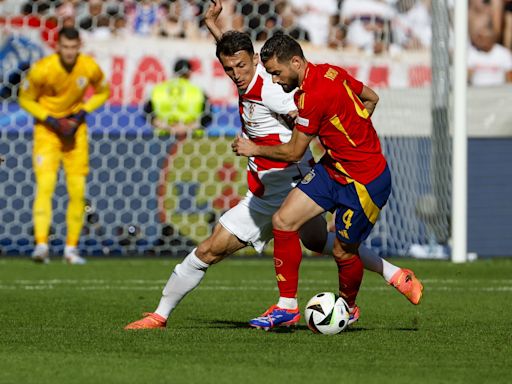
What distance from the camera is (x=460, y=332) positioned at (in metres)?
6.45

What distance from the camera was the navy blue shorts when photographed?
6.48 m

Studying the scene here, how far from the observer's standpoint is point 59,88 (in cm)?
1193

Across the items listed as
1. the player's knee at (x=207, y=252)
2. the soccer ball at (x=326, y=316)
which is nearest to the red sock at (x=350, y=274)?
the soccer ball at (x=326, y=316)

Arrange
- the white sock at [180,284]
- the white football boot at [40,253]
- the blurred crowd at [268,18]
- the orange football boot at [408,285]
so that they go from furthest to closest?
the blurred crowd at [268,18]
the white football boot at [40,253]
the orange football boot at [408,285]
the white sock at [180,284]

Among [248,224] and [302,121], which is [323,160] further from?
[248,224]

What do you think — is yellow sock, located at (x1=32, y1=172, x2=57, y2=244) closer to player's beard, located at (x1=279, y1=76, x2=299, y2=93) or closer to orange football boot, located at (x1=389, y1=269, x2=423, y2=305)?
orange football boot, located at (x1=389, y1=269, x2=423, y2=305)

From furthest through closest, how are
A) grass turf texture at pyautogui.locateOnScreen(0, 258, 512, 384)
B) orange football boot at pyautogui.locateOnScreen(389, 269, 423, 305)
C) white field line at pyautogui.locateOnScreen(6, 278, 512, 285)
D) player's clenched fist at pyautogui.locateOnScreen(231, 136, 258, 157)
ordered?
white field line at pyautogui.locateOnScreen(6, 278, 512, 285)
orange football boot at pyautogui.locateOnScreen(389, 269, 423, 305)
player's clenched fist at pyautogui.locateOnScreen(231, 136, 258, 157)
grass turf texture at pyautogui.locateOnScreen(0, 258, 512, 384)

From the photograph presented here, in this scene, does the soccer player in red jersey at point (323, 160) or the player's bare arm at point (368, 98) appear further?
the player's bare arm at point (368, 98)

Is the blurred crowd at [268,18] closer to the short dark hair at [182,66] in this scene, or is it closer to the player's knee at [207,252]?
the short dark hair at [182,66]

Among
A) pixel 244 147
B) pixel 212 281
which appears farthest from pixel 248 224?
pixel 212 281

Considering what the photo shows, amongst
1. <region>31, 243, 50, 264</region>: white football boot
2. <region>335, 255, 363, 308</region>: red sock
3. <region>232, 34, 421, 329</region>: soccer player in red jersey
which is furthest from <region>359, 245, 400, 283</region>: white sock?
<region>31, 243, 50, 264</region>: white football boot

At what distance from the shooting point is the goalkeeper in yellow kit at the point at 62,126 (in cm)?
1182

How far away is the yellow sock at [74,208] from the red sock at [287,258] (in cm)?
566

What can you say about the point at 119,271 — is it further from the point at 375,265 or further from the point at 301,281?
the point at 375,265
